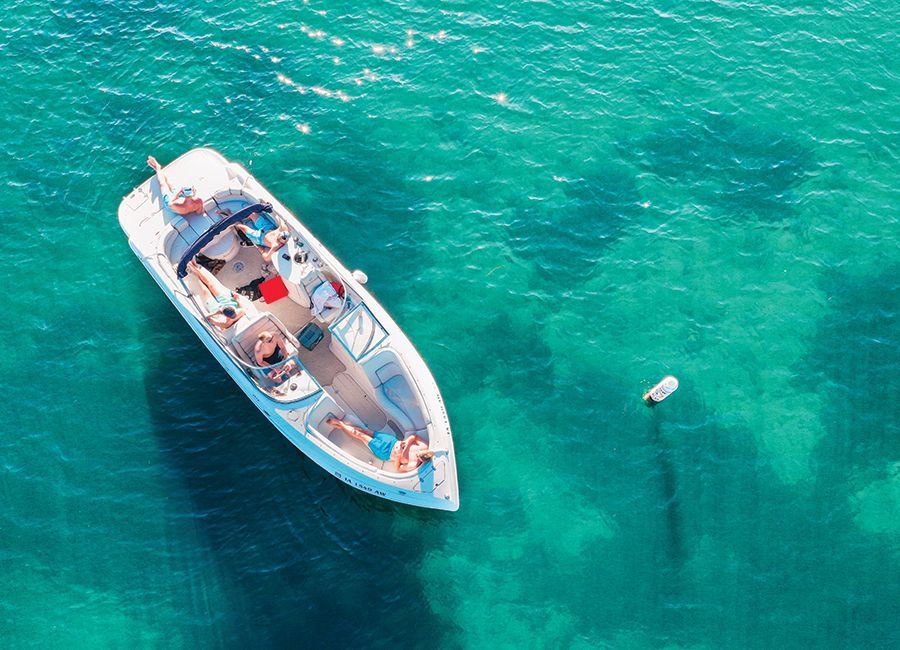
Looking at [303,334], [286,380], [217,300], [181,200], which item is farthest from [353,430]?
[181,200]

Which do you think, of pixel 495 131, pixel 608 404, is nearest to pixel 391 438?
pixel 608 404

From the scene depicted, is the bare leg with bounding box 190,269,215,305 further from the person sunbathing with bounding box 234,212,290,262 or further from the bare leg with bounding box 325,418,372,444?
the bare leg with bounding box 325,418,372,444

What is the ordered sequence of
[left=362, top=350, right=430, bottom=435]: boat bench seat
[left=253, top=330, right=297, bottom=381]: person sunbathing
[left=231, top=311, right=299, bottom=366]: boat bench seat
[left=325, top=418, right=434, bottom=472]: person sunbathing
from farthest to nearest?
[left=231, top=311, right=299, bottom=366]: boat bench seat → [left=362, top=350, right=430, bottom=435]: boat bench seat → [left=253, top=330, right=297, bottom=381]: person sunbathing → [left=325, top=418, right=434, bottom=472]: person sunbathing

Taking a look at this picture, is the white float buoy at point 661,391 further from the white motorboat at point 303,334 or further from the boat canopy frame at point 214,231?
the boat canopy frame at point 214,231

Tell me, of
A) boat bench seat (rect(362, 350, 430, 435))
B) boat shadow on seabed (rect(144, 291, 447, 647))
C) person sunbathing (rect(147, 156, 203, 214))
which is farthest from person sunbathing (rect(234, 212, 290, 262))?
boat bench seat (rect(362, 350, 430, 435))

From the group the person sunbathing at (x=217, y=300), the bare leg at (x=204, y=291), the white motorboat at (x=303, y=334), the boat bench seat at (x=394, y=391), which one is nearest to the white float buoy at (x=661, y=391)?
the white motorboat at (x=303, y=334)

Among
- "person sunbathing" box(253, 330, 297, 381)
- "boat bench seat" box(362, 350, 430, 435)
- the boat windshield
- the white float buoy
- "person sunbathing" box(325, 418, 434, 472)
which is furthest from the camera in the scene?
the white float buoy
